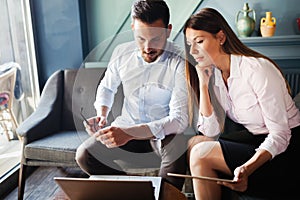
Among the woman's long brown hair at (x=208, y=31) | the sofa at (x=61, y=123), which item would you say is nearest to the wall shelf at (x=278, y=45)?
the sofa at (x=61, y=123)

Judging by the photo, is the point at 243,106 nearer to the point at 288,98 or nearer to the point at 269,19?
the point at 288,98

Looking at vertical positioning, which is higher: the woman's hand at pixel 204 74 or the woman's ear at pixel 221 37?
the woman's ear at pixel 221 37

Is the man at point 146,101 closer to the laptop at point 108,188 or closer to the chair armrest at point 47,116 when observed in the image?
the laptop at point 108,188

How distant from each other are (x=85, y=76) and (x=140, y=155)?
1.50 ft

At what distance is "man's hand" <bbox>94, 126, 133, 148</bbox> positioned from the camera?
1227 millimetres

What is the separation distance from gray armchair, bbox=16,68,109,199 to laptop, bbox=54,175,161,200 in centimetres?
36

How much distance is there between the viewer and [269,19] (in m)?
1.97

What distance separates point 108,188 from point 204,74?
52cm

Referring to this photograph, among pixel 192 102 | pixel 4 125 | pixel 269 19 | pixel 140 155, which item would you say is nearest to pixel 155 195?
pixel 140 155

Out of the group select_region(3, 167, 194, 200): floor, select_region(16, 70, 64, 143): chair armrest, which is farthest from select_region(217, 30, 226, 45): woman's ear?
select_region(16, 70, 64, 143): chair armrest

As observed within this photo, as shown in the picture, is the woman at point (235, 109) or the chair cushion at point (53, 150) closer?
the woman at point (235, 109)

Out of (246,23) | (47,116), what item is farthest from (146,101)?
(246,23)

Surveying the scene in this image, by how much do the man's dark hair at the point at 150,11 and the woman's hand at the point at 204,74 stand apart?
21 cm

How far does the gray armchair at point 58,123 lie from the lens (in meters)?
1.45
